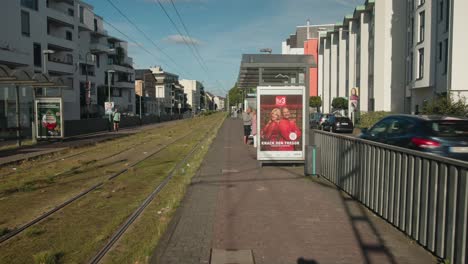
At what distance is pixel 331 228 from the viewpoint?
20.6ft

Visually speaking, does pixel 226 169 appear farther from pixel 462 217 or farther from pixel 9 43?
pixel 9 43

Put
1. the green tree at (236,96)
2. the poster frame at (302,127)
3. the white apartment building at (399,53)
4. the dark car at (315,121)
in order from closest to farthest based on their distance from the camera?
the poster frame at (302,127) < the white apartment building at (399,53) < the dark car at (315,121) < the green tree at (236,96)

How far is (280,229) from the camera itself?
6250mm

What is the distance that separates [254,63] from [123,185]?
201 inches

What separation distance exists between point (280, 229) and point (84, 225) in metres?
2.84

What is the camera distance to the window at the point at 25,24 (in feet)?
142

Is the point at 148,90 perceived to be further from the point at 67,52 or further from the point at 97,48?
the point at 67,52

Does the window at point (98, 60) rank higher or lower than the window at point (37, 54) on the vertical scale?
higher

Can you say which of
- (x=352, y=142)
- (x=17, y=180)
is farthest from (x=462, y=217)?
(x=17, y=180)

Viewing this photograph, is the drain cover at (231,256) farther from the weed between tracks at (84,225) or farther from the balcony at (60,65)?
the balcony at (60,65)

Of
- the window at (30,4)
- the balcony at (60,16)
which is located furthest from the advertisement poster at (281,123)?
the balcony at (60,16)

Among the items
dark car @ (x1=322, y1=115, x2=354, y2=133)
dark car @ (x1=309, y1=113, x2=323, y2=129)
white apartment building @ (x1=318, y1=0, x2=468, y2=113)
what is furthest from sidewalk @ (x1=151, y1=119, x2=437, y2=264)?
dark car @ (x1=309, y1=113, x2=323, y2=129)

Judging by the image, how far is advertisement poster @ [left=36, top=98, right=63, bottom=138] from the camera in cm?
2392

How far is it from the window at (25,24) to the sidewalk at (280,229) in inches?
1564
